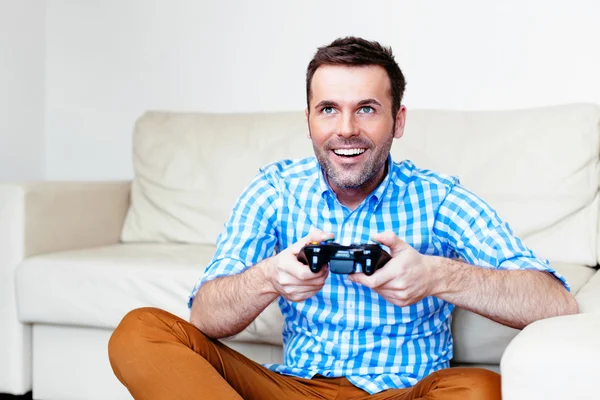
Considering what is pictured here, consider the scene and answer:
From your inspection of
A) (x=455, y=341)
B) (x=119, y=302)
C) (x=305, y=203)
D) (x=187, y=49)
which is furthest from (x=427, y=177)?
(x=187, y=49)

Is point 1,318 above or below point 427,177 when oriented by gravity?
below

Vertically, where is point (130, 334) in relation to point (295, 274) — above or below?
Result: below

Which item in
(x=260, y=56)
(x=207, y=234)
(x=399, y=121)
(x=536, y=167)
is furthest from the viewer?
(x=260, y=56)

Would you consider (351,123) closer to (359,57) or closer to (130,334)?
(359,57)

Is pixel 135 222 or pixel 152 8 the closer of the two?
pixel 135 222

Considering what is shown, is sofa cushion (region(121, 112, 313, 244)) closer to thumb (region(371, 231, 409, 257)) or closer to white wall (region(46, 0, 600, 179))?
white wall (region(46, 0, 600, 179))

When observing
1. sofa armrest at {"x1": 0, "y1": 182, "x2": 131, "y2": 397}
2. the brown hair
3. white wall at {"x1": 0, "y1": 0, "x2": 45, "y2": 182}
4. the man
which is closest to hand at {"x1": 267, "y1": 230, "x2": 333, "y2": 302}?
the man

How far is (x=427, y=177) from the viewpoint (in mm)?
1507

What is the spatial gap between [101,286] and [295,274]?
878mm

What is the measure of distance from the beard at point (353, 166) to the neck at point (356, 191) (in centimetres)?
2

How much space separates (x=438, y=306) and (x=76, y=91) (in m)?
2.06

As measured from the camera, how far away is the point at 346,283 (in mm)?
1438

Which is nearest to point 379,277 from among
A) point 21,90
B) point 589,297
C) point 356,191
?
point 356,191

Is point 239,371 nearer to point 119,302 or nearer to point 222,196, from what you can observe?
point 119,302
